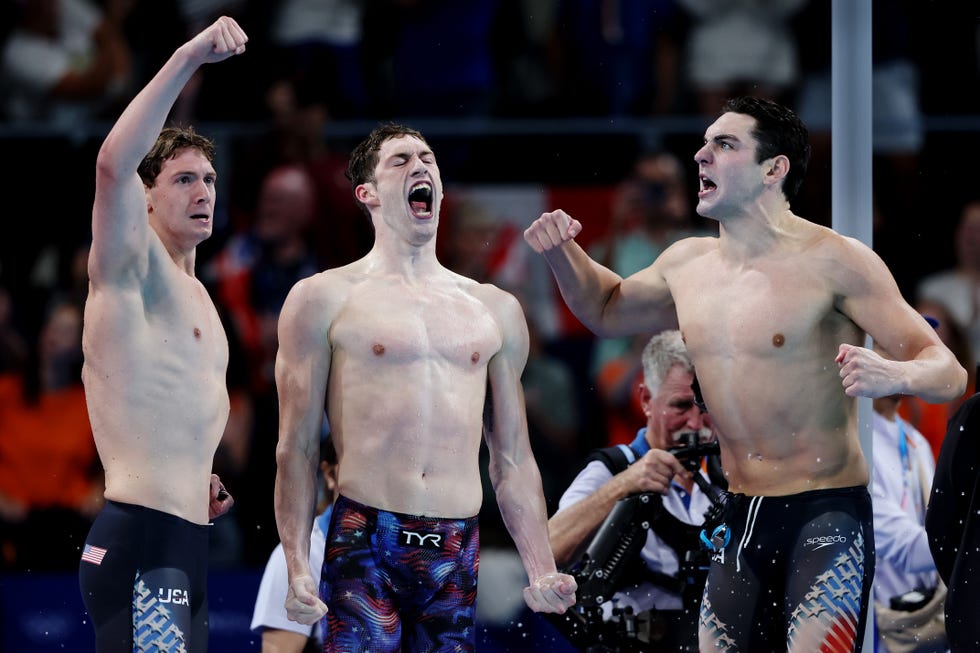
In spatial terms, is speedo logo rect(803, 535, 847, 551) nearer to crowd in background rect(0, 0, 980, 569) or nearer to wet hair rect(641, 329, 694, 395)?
wet hair rect(641, 329, 694, 395)

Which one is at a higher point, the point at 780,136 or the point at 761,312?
the point at 780,136

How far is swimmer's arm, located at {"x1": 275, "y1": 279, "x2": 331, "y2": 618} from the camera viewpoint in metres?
4.27

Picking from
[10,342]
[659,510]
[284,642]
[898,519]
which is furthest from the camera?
[10,342]

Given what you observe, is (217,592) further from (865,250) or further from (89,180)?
(865,250)

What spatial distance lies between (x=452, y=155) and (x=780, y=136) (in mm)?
3372

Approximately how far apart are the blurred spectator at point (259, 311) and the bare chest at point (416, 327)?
262 centimetres

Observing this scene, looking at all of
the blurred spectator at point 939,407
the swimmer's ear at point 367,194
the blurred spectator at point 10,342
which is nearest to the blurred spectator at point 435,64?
the blurred spectator at point 10,342

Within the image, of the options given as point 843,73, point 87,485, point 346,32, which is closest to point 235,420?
point 87,485

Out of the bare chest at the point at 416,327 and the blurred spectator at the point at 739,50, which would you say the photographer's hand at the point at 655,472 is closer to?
the bare chest at the point at 416,327

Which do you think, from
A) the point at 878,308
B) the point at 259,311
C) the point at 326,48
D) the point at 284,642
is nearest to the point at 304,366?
the point at 284,642

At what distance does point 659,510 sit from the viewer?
4.93 m

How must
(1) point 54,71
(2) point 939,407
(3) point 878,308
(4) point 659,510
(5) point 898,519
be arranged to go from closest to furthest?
(3) point 878,308 → (4) point 659,510 → (5) point 898,519 → (2) point 939,407 → (1) point 54,71

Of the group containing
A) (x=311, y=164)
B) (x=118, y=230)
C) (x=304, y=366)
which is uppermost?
(x=311, y=164)

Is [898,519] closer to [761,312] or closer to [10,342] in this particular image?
[761,312]
